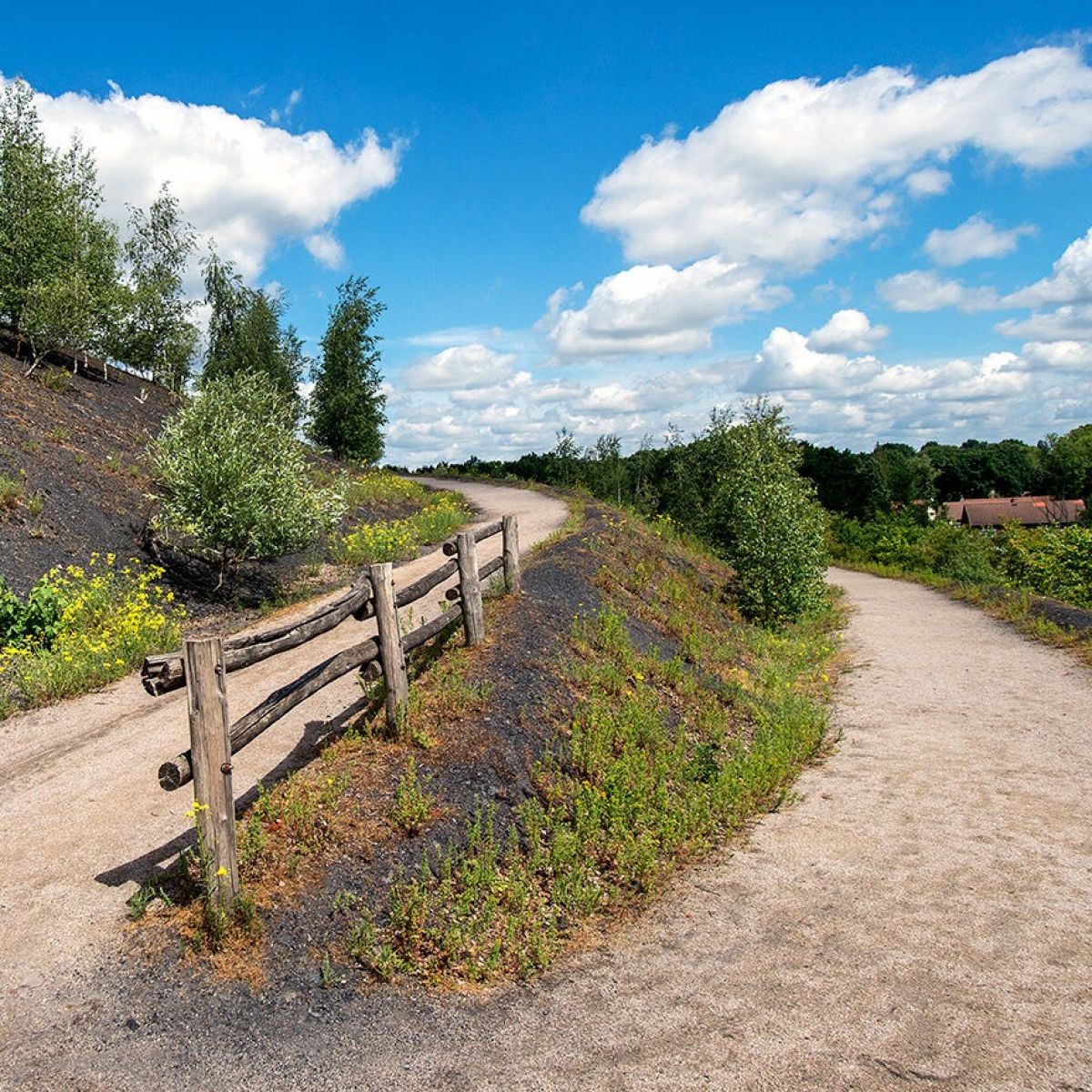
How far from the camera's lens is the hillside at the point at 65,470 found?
539 inches

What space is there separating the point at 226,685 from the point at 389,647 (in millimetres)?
2043

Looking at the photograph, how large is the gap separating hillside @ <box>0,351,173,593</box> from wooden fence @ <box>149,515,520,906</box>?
7.44 meters

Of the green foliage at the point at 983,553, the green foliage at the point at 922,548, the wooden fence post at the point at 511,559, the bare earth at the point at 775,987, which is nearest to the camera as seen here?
the bare earth at the point at 775,987

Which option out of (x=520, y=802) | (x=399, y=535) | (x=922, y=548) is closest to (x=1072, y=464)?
(x=922, y=548)

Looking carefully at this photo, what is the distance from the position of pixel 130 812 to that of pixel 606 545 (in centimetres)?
1148

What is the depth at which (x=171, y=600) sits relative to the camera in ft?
44.7

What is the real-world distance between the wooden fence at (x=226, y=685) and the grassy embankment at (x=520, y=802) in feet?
1.32

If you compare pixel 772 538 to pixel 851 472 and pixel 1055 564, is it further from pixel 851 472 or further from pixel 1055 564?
pixel 851 472

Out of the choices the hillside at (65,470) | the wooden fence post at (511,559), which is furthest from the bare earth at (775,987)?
the hillside at (65,470)

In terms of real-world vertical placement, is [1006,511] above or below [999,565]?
above

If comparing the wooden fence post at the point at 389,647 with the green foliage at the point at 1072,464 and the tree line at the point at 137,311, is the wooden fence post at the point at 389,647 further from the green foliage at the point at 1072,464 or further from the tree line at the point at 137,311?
the green foliage at the point at 1072,464

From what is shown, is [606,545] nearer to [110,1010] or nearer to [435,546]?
[435,546]

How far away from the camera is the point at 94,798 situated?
23.3 feet

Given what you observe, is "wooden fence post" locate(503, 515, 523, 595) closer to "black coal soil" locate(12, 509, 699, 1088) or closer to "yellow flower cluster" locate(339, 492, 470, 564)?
"black coal soil" locate(12, 509, 699, 1088)
